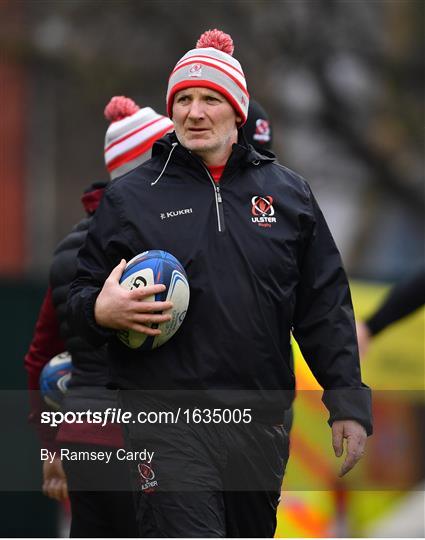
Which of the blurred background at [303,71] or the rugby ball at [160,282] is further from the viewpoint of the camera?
the blurred background at [303,71]

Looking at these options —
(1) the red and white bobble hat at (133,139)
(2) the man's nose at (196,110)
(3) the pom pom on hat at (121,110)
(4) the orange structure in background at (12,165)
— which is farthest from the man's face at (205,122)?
(4) the orange structure in background at (12,165)

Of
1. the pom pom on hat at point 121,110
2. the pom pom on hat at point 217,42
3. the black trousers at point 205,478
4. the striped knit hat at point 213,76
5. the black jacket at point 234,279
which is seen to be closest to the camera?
the black trousers at point 205,478

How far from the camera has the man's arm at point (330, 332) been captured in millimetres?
5582

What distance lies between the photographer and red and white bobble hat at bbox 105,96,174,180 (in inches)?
261

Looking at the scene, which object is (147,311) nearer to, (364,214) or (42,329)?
(42,329)

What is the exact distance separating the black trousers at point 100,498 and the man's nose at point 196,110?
63.1 inches

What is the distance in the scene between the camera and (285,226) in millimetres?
5605

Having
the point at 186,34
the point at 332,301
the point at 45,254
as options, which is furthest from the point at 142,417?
the point at 45,254

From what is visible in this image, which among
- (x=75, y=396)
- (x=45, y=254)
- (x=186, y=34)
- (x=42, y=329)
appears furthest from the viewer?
(x=45, y=254)

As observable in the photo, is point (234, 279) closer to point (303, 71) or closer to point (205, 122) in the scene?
point (205, 122)

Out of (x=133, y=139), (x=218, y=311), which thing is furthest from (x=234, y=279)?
(x=133, y=139)

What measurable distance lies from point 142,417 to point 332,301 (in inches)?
34.2

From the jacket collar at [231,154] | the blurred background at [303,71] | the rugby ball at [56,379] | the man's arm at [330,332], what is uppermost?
the jacket collar at [231,154]

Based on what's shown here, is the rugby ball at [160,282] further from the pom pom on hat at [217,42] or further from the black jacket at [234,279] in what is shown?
the pom pom on hat at [217,42]
